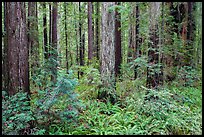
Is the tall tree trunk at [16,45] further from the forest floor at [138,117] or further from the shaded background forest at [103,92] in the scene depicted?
the forest floor at [138,117]

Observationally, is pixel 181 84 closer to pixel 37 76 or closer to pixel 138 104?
pixel 138 104

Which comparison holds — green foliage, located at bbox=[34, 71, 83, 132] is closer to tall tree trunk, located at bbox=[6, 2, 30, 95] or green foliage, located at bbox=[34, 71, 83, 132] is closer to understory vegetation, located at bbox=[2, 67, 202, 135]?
understory vegetation, located at bbox=[2, 67, 202, 135]

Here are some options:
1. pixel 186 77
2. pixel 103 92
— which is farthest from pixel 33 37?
pixel 186 77

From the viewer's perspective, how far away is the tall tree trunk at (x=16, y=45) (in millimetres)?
4973

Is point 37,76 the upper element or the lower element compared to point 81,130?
upper

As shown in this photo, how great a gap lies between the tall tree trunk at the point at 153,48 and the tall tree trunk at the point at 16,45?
13.2 feet

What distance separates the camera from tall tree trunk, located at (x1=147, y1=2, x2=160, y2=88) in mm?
6492

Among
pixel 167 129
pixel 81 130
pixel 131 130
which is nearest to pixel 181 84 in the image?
pixel 167 129

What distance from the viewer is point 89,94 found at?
7.14 meters

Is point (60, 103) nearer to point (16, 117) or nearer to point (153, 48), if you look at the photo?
point (16, 117)

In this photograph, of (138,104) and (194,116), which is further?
(138,104)

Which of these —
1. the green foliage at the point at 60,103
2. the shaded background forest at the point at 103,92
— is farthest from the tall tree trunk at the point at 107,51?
the green foliage at the point at 60,103

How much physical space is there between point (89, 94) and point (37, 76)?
2.34 metres

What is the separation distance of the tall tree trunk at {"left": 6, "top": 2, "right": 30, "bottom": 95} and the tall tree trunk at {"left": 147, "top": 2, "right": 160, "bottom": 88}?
402cm
